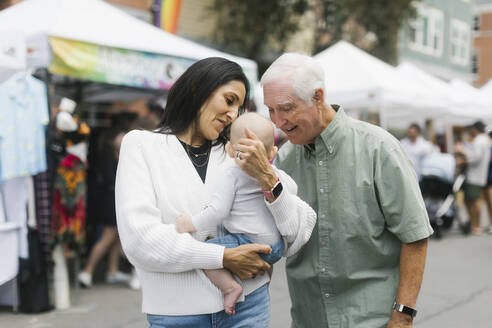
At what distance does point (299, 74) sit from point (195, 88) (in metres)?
0.37

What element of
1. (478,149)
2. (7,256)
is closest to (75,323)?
(7,256)

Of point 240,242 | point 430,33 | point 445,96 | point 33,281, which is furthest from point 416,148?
point 430,33

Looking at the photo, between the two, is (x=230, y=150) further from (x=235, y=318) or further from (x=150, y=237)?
(x=235, y=318)

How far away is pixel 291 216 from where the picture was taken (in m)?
1.95

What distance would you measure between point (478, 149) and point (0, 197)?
8.55m

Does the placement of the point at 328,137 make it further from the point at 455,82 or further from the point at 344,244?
the point at 455,82

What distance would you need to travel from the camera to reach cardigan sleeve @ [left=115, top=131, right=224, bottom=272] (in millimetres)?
1857

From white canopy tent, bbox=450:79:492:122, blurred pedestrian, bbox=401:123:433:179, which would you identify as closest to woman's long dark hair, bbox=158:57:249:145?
blurred pedestrian, bbox=401:123:433:179

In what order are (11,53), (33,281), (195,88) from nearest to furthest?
(195,88) < (11,53) < (33,281)

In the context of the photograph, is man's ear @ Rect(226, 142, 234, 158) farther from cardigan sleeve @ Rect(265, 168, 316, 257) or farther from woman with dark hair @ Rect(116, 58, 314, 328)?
cardigan sleeve @ Rect(265, 168, 316, 257)

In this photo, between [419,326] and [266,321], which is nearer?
[266,321]

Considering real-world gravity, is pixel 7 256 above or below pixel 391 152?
below

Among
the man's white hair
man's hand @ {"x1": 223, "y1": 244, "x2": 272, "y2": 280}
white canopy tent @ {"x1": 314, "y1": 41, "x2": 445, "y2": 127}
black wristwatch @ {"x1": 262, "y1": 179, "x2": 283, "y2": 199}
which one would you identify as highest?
the man's white hair

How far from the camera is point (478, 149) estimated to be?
1080 cm
